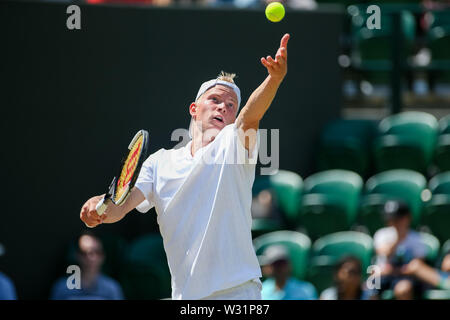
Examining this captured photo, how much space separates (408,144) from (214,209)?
4174 millimetres

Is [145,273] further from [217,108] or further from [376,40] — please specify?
[376,40]

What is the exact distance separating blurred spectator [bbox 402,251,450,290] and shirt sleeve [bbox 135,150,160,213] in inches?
99.8

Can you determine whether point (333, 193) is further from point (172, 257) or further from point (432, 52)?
point (172, 257)

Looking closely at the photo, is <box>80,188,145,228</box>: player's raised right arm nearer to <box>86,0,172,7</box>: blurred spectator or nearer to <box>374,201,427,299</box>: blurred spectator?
<box>374,201,427,299</box>: blurred spectator

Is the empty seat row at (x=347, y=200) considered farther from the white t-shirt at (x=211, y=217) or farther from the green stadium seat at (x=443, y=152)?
the white t-shirt at (x=211, y=217)

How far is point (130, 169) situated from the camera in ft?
11.8

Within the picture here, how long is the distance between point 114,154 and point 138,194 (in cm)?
280

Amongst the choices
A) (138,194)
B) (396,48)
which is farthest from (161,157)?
(396,48)

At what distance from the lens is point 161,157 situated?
3775mm

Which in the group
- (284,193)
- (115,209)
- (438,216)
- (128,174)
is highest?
(128,174)

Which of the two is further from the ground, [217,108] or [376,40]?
[376,40]

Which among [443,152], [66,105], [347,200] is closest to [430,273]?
[347,200]

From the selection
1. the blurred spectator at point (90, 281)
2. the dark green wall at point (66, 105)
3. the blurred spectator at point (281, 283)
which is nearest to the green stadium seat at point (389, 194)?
the dark green wall at point (66, 105)

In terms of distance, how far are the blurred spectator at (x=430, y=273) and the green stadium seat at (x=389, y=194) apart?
955 millimetres
